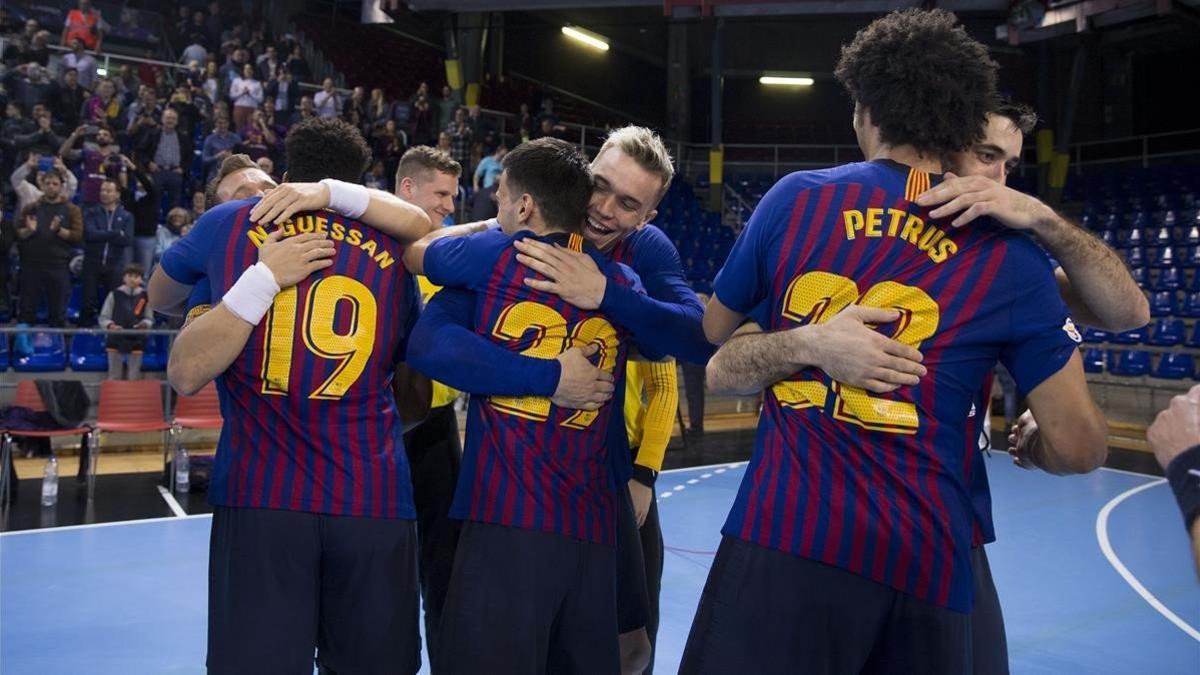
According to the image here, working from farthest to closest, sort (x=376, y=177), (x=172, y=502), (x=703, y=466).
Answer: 1. (x=376, y=177)
2. (x=703, y=466)
3. (x=172, y=502)

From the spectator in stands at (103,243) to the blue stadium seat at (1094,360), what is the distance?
528 inches

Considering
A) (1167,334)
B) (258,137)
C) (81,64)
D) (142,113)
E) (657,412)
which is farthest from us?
(1167,334)

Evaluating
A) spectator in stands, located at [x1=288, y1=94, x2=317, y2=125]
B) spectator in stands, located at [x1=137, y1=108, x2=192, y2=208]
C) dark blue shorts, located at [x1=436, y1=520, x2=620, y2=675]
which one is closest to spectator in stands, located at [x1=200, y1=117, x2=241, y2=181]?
spectator in stands, located at [x1=137, y1=108, x2=192, y2=208]

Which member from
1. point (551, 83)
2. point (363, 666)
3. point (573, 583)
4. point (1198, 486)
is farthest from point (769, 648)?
point (551, 83)

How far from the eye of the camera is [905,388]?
186cm

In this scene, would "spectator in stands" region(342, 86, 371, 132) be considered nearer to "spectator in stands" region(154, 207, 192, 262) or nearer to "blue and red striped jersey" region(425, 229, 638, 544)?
"spectator in stands" region(154, 207, 192, 262)

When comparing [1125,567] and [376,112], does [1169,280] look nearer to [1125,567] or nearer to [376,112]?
[1125,567]

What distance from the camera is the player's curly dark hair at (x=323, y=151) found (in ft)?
9.00

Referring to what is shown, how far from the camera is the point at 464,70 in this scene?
63.9 feet

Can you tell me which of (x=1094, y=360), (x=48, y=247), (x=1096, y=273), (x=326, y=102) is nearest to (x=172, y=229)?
(x=48, y=247)

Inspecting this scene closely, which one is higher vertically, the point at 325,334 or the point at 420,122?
the point at 420,122

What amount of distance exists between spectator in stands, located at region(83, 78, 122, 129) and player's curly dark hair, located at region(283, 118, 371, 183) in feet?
34.2

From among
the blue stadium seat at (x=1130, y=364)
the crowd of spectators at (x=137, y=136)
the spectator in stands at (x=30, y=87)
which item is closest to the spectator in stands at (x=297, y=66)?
the crowd of spectators at (x=137, y=136)

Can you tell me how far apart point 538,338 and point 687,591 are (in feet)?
11.9
